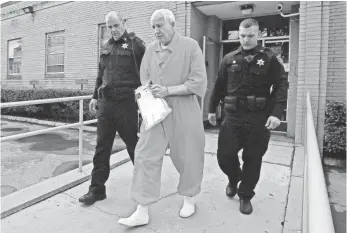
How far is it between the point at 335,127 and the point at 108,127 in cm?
412

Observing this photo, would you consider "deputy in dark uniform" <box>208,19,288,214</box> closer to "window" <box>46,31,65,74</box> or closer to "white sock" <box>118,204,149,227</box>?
"white sock" <box>118,204,149,227</box>

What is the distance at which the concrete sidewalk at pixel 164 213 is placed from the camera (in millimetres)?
2436

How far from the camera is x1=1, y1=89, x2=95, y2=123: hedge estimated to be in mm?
8688

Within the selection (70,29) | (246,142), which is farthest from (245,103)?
(70,29)

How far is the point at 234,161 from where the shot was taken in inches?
108

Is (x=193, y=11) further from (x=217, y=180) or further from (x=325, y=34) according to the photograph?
(x=217, y=180)

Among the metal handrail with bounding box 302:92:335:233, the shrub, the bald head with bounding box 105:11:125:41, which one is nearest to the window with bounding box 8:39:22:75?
the bald head with bounding box 105:11:125:41

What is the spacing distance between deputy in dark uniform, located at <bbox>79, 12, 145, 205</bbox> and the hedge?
17.7 feet

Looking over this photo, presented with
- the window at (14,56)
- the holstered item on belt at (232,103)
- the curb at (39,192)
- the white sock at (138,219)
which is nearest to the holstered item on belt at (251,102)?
the holstered item on belt at (232,103)

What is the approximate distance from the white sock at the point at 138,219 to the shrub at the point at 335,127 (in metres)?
4.03

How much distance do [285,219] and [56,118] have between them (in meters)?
8.58

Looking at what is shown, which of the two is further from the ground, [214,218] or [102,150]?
[102,150]

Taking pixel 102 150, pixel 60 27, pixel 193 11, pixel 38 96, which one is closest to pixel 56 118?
pixel 38 96

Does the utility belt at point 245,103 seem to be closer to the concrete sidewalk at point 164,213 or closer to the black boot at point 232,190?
the black boot at point 232,190
